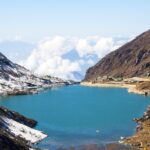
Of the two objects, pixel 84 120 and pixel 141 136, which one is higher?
pixel 84 120

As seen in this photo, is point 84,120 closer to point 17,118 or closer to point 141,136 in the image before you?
point 17,118

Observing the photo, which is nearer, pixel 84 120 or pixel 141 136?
pixel 141 136

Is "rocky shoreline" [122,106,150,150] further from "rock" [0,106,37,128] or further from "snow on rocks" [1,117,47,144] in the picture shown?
"rock" [0,106,37,128]

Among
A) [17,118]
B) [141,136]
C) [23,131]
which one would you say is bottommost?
[141,136]

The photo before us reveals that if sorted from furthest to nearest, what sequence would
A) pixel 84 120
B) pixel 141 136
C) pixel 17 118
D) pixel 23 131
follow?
pixel 84 120 < pixel 17 118 < pixel 23 131 < pixel 141 136

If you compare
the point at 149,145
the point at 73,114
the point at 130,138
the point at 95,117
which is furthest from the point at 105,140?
the point at 73,114

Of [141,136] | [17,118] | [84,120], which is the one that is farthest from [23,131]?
[84,120]

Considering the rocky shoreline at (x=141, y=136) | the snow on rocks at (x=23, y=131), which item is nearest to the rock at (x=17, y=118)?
Answer: the snow on rocks at (x=23, y=131)

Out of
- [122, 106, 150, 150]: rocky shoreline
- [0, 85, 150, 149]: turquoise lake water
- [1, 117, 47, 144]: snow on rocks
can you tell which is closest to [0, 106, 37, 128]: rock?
[0, 85, 150, 149]: turquoise lake water

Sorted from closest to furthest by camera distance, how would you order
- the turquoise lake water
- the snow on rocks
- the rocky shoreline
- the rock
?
the rocky shoreline, the snow on rocks, the turquoise lake water, the rock

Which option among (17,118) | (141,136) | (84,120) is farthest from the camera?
(84,120)

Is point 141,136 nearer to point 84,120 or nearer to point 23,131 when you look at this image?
point 23,131

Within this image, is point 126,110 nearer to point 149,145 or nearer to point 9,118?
point 9,118
